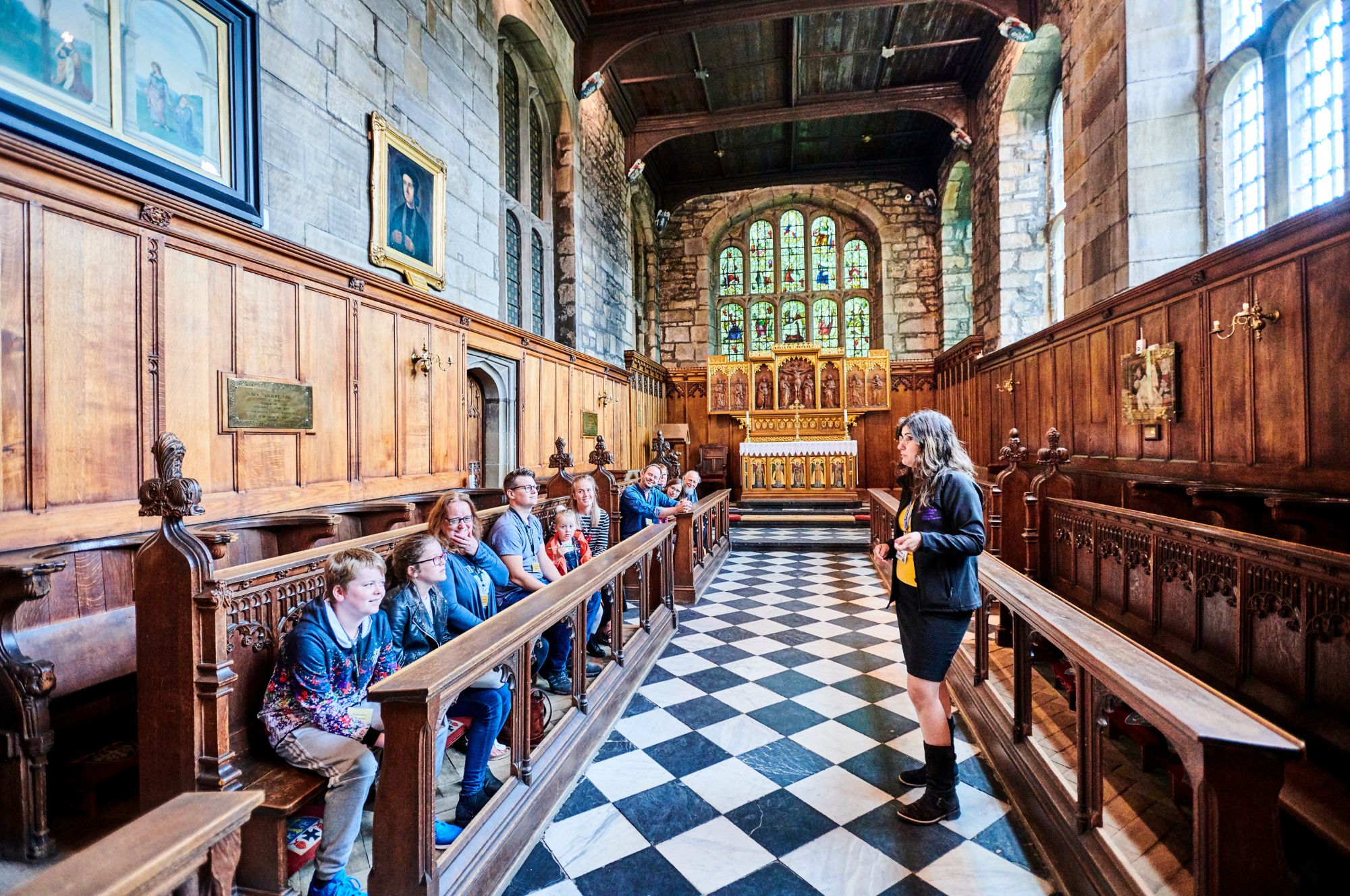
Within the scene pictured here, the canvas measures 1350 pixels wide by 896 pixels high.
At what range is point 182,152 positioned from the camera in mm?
3359

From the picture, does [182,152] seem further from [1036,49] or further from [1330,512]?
[1036,49]

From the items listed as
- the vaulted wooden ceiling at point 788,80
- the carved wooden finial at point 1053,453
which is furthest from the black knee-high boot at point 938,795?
the vaulted wooden ceiling at point 788,80

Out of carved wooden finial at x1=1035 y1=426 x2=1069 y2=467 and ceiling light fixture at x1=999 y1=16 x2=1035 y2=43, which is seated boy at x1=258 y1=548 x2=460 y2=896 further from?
ceiling light fixture at x1=999 y1=16 x2=1035 y2=43

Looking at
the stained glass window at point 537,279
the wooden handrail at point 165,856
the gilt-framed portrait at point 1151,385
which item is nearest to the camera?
the wooden handrail at point 165,856

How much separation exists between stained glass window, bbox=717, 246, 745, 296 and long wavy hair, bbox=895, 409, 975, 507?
41.2ft

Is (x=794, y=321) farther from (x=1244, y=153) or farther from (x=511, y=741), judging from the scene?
(x=511, y=741)

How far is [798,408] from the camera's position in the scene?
464 inches

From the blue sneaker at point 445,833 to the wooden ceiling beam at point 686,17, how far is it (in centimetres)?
953

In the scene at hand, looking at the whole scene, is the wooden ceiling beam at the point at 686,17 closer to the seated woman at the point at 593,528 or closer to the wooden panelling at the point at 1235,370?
the wooden panelling at the point at 1235,370

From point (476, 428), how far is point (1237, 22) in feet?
27.0

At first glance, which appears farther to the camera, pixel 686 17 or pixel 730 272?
pixel 730 272

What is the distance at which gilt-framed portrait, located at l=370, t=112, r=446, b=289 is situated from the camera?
4809mm

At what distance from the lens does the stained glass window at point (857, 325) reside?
13.8 metres

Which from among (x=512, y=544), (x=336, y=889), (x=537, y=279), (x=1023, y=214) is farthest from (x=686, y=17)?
(x=336, y=889)
